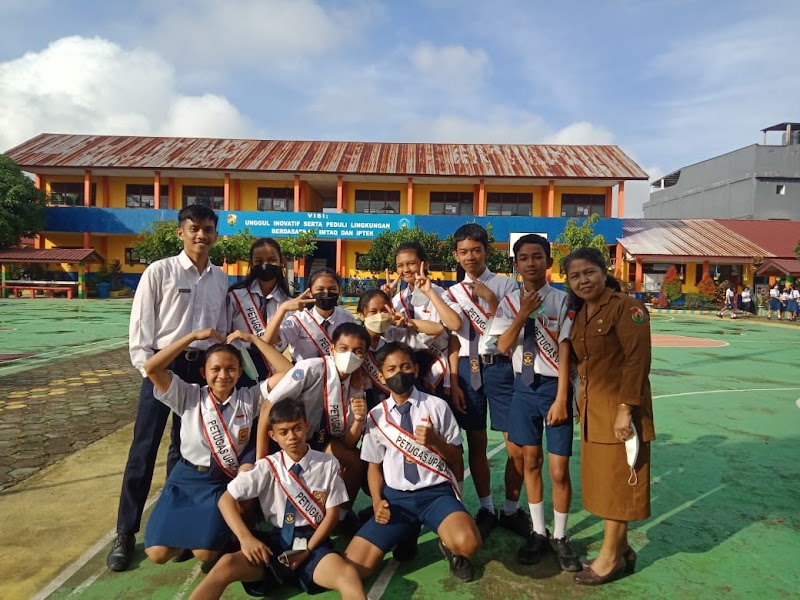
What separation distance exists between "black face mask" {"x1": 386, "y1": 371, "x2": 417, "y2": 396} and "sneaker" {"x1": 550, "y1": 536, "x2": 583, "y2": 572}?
1.30m

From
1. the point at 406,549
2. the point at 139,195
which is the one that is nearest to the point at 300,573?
the point at 406,549

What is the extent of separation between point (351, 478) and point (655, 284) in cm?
2864

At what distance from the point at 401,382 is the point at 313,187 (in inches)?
1169

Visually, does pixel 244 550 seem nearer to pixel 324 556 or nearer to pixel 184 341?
pixel 324 556

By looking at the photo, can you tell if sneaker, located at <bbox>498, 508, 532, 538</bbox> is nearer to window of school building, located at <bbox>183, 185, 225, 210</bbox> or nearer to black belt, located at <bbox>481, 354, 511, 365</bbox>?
black belt, located at <bbox>481, 354, 511, 365</bbox>

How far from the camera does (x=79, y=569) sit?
310 centimetres

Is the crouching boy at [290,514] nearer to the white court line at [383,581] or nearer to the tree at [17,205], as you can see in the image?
the white court line at [383,581]

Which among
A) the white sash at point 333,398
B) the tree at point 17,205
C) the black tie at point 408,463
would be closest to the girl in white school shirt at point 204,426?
the white sash at point 333,398

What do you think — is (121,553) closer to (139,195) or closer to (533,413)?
(533,413)

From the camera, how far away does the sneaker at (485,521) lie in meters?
3.59

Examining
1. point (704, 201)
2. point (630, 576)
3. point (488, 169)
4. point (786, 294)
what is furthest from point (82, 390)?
point (704, 201)

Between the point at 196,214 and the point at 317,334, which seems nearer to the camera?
the point at 196,214

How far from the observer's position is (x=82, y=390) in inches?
305

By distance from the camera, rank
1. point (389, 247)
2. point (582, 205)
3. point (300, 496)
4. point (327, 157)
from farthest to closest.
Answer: point (327, 157) → point (582, 205) → point (389, 247) → point (300, 496)
